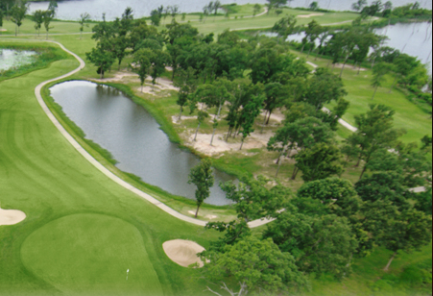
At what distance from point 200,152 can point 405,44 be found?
123 metres

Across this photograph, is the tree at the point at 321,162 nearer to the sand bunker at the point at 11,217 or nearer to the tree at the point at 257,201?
the tree at the point at 257,201

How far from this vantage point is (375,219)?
92.0ft

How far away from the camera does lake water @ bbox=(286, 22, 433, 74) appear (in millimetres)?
114375

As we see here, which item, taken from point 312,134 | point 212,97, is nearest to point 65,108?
point 212,97

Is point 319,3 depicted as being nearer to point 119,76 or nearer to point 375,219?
point 119,76

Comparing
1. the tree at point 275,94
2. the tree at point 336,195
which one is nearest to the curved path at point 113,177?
the tree at point 336,195

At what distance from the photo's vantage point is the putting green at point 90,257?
24.0m

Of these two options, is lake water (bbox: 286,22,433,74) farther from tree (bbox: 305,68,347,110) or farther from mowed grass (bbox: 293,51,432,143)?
tree (bbox: 305,68,347,110)

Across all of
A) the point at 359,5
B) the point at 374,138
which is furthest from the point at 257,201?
the point at 359,5

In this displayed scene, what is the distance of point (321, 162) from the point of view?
4019 cm

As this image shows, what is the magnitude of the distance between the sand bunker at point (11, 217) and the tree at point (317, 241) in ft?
79.2

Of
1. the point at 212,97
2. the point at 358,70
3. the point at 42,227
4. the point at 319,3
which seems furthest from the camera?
the point at 319,3

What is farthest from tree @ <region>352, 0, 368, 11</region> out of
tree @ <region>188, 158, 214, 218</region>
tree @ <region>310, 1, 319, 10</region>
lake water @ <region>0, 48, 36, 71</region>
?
tree @ <region>188, 158, 214, 218</region>

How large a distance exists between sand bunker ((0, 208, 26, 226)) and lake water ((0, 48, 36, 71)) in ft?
172
